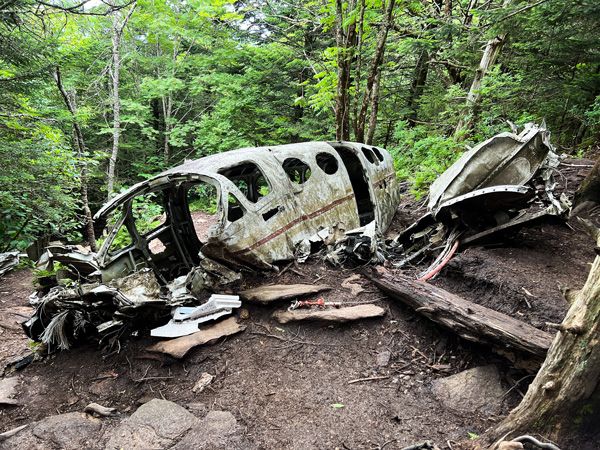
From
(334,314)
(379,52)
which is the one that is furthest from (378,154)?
(334,314)

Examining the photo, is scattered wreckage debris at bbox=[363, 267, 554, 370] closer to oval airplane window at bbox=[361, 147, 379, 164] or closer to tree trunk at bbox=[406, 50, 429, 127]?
oval airplane window at bbox=[361, 147, 379, 164]

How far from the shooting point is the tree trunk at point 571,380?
1.80m

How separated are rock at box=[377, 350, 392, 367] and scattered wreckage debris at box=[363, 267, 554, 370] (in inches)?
23.9

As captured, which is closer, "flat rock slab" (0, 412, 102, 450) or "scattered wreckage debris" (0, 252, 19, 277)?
"flat rock slab" (0, 412, 102, 450)

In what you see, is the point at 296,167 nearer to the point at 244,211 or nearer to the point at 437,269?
the point at 244,211

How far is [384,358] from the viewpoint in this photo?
3.52 meters

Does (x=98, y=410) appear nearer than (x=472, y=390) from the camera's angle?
No

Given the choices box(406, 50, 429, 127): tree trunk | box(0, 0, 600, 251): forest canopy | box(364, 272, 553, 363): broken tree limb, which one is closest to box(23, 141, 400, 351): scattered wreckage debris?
box(364, 272, 553, 363): broken tree limb

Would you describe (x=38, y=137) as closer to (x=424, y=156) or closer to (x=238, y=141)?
(x=238, y=141)

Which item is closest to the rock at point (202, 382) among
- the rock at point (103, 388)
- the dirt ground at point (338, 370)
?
the dirt ground at point (338, 370)

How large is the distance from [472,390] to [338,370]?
4.23 feet

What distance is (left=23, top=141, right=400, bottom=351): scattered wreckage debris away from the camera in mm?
3945

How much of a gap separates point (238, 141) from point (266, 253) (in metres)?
9.38

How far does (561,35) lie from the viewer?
6.84m
